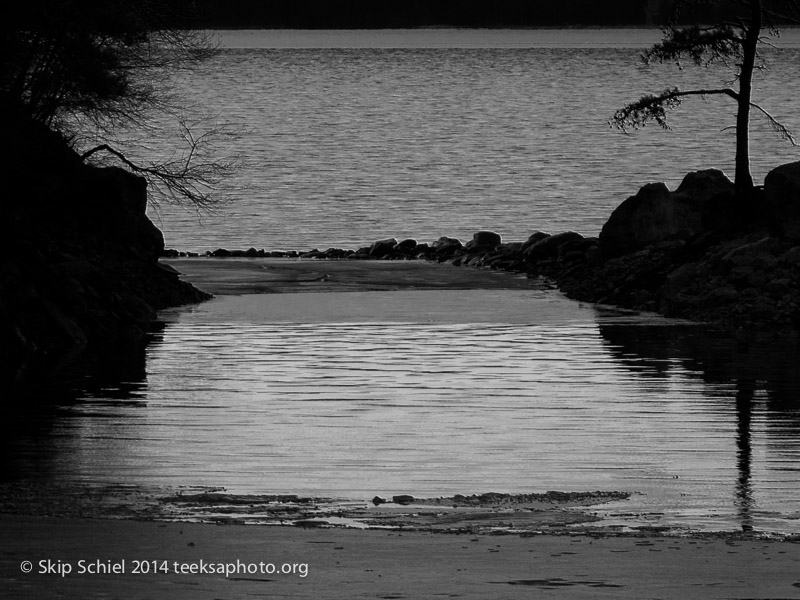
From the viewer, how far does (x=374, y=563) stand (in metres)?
9.79

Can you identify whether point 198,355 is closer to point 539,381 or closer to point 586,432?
point 539,381

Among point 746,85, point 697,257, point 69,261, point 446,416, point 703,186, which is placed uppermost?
point 746,85

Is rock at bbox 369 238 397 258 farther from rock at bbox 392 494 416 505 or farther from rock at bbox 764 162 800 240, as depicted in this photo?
rock at bbox 392 494 416 505

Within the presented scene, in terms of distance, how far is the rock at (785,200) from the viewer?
1117 inches

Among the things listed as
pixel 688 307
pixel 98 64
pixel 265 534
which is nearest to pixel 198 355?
pixel 98 64

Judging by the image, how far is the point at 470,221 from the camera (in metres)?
56.1

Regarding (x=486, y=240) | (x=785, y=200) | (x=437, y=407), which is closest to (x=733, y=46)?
(x=785, y=200)

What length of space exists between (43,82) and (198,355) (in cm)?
819

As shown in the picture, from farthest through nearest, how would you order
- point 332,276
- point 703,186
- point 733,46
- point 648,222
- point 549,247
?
point 549,247
point 703,186
point 332,276
point 648,222
point 733,46

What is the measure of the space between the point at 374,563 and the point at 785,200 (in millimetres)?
19997

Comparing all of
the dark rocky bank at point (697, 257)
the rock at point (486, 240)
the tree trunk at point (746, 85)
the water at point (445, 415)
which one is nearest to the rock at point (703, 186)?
the dark rocky bank at point (697, 257)

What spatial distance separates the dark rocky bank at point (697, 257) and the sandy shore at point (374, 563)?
1610 centimetres

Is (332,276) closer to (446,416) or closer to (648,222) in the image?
(648,222)

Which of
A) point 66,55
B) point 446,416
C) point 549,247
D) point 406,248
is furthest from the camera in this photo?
point 406,248
